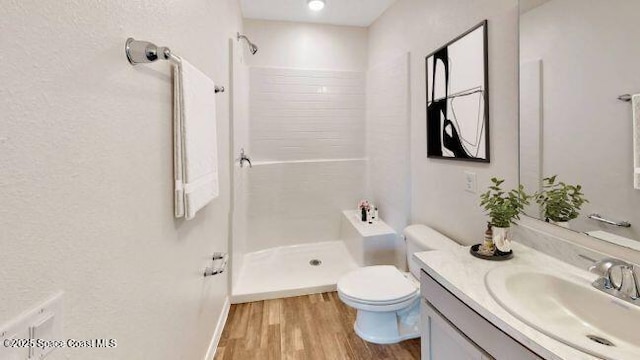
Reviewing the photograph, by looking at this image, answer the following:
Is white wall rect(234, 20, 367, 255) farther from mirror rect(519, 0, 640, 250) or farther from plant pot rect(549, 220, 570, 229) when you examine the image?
plant pot rect(549, 220, 570, 229)

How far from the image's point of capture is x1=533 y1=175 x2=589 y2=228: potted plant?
3.80 ft

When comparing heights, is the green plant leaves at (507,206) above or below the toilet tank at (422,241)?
above

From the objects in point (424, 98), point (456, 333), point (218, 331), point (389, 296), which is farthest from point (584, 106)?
point (218, 331)

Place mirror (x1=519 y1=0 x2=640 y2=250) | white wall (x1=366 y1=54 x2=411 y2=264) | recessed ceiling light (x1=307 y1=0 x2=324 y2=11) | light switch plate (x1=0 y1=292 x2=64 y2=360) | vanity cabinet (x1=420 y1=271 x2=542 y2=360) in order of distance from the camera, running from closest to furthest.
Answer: light switch plate (x1=0 y1=292 x2=64 y2=360) → vanity cabinet (x1=420 y1=271 x2=542 y2=360) → mirror (x1=519 y1=0 x2=640 y2=250) → white wall (x1=366 y1=54 x2=411 y2=264) → recessed ceiling light (x1=307 y1=0 x2=324 y2=11)

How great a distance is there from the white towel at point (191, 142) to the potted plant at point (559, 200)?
1.51 metres

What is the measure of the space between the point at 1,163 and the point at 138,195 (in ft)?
1.40

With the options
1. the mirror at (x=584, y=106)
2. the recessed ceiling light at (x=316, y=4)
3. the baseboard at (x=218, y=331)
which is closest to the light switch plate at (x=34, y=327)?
the baseboard at (x=218, y=331)

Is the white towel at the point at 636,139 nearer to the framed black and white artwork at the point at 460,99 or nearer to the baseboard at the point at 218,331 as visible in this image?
the framed black and white artwork at the point at 460,99

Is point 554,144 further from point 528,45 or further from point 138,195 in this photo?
point 138,195

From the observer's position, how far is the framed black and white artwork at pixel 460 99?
1.58 m

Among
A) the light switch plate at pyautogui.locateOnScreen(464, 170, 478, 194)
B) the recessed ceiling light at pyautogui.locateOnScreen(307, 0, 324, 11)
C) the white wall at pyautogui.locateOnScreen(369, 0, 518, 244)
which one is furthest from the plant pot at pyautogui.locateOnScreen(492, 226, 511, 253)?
the recessed ceiling light at pyautogui.locateOnScreen(307, 0, 324, 11)

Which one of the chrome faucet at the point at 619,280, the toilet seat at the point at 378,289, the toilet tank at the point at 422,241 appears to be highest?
the chrome faucet at the point at 619,280

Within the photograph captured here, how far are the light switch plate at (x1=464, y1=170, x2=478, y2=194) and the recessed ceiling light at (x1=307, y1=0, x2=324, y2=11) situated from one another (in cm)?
203

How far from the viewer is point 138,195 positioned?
0.86 meters
